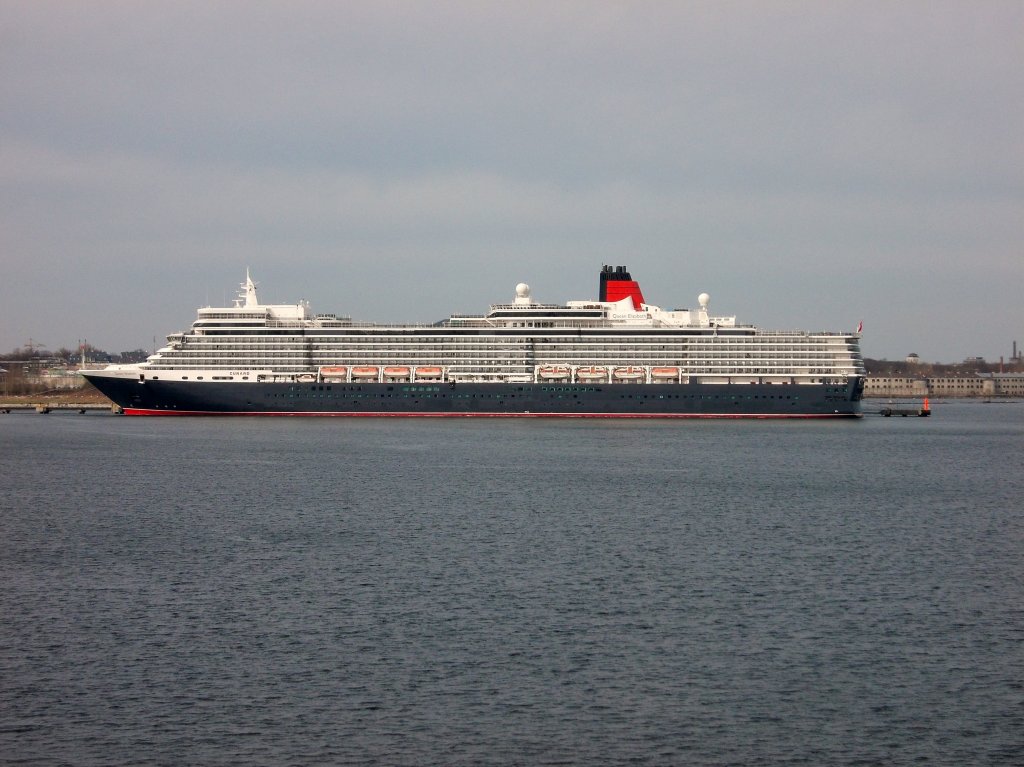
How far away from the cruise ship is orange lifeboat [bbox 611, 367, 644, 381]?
118mm

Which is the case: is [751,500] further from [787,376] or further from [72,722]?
[787,376]

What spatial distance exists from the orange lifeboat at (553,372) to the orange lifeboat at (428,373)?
335 inches

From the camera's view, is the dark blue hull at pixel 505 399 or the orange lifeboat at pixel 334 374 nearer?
the dark blue hull at pixel 505 399

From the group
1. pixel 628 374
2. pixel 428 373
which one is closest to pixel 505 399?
pixel 428 373

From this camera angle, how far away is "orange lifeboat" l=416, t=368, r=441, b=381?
96.9 m

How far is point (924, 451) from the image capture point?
68812 mm

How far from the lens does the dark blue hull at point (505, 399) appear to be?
9400 centimetres

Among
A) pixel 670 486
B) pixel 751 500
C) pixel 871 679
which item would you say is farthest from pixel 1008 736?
pixel 670 486

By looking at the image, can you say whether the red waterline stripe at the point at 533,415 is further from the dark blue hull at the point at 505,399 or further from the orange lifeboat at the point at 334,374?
the orange lifeboat at the point at 334,374

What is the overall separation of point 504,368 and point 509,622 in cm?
7459

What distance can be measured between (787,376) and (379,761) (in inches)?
3287

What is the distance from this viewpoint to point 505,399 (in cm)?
9538

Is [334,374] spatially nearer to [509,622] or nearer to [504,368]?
[504,368]

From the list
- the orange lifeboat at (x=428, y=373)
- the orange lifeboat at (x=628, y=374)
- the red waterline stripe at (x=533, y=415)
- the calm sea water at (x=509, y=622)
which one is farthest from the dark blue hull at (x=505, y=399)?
the calm sea water at (x=509, y=622)
